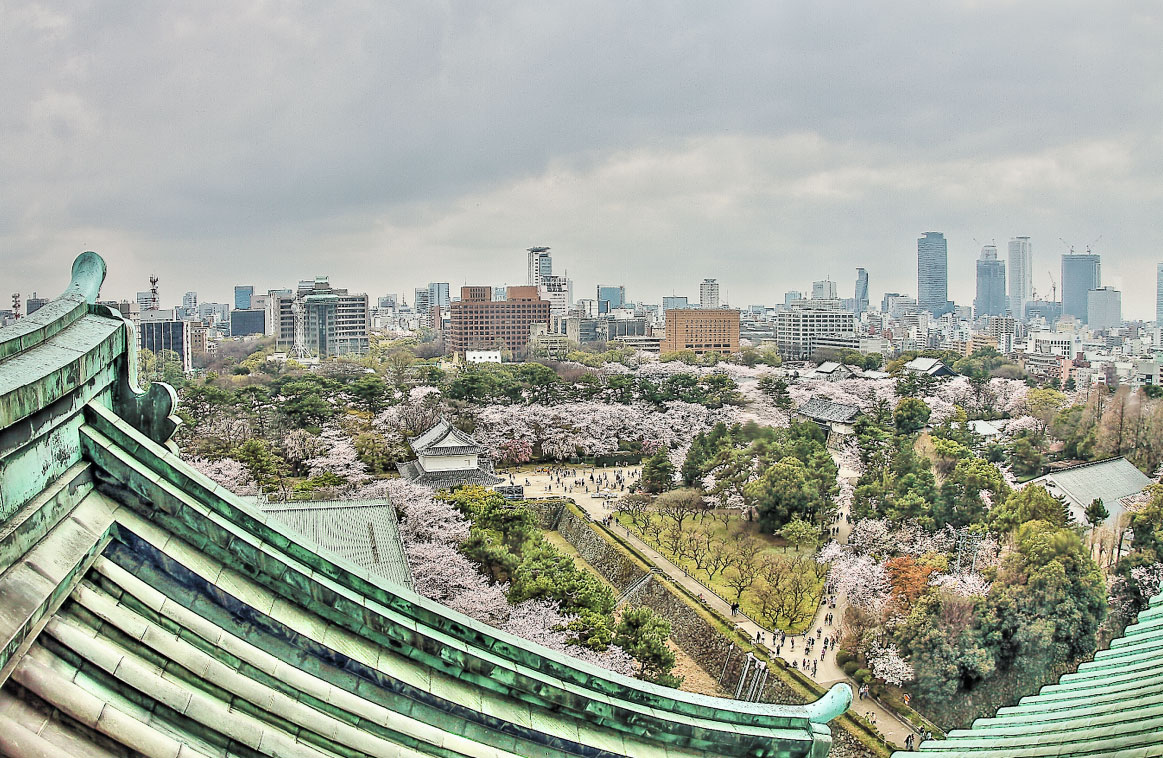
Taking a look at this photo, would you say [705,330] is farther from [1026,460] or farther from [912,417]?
[1026,460]

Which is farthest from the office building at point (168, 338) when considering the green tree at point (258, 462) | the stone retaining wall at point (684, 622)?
the stone retaining wall at point (684, 622)

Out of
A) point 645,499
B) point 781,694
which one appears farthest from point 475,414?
point 781,694

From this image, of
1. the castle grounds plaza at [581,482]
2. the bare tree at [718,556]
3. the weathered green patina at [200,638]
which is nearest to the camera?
the weathered green patina at [200,638]

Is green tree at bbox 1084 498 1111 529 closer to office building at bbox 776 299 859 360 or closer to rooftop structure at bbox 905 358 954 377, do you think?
rooftop structure at bbox 905 358 954 377

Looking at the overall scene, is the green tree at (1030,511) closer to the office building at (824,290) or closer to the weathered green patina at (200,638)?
the weathered green patina at (200,638)

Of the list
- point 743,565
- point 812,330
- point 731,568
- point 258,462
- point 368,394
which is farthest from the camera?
Result: point 812,330

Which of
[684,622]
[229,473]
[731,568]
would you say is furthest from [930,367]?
[229,473]

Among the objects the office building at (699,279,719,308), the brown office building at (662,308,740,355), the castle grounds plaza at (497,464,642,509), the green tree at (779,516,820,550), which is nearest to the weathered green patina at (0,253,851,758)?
the green tree at (779,516,820,550)
